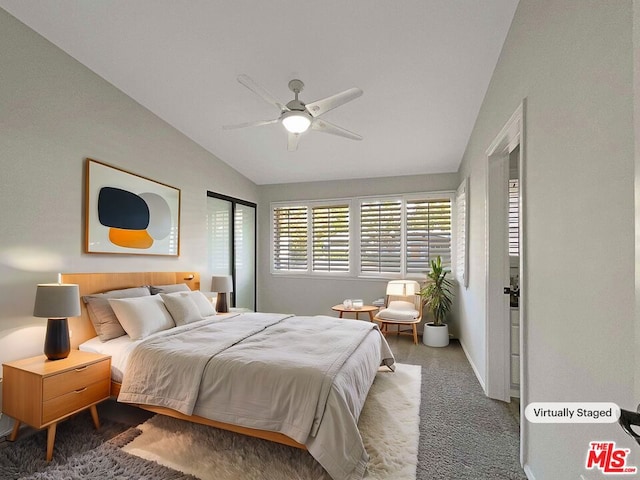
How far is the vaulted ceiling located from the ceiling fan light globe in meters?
0.58

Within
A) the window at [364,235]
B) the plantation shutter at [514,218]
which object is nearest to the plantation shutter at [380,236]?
the window at [364,235]

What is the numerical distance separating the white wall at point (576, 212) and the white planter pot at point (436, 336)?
2.69 metres

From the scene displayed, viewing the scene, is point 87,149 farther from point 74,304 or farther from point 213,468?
point 213,468

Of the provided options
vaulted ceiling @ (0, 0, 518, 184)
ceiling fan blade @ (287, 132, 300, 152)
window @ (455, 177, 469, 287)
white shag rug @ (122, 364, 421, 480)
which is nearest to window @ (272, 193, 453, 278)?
window @ (455, 177, 469, 287)

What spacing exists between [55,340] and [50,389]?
40cm

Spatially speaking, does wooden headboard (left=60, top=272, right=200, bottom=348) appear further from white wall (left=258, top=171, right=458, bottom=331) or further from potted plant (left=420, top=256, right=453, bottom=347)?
potted plant (left=420, top=256, right=453, bottom=347)

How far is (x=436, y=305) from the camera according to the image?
471cm

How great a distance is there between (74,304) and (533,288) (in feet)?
10.3

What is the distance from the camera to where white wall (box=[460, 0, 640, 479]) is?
104cm

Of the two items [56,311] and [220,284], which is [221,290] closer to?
[220,284]

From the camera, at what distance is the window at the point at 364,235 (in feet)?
17.3

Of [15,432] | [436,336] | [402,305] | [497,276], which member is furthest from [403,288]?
[15,432]

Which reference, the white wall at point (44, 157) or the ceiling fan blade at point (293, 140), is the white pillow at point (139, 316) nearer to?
the white wall at point (44, 157)

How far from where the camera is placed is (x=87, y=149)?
122 inches
